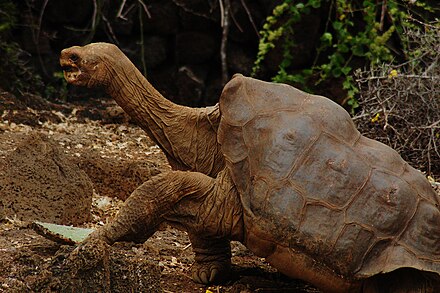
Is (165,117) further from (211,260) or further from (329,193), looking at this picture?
(329,193)

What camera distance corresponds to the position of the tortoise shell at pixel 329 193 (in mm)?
3248

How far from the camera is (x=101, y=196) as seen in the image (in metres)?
5.09

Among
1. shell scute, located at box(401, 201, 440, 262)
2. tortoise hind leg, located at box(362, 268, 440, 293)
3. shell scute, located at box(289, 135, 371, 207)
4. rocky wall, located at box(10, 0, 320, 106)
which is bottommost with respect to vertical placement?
rocky wall, located at box(10, 0, 320, 106)

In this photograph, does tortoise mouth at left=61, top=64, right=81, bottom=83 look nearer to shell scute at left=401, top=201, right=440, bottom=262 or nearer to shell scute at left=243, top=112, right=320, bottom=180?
shell scute at left=243, top=112, right=320, bottom=180

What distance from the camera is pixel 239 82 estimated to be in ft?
11.6

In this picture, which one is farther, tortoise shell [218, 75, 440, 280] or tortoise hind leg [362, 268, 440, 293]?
tortoise hind leg [362, 268, 440, 293]

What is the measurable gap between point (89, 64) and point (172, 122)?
0.50 meters

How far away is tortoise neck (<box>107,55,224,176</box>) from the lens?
12.6 ft

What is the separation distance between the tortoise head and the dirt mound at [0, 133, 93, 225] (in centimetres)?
82

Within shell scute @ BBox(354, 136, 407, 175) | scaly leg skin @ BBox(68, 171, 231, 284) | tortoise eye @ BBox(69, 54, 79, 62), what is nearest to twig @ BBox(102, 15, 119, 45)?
tortoise eye @ BBox(69, 54, 79, 62)

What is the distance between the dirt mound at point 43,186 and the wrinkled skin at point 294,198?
2.76ft

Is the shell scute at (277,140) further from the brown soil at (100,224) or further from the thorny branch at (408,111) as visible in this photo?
the thorny branch at (408,111)

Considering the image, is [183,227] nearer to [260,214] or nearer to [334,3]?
[260,214]

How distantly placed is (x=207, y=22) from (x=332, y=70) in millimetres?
1363
